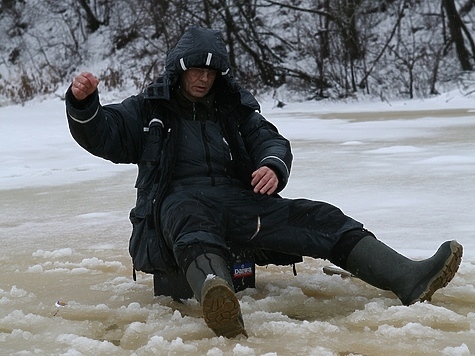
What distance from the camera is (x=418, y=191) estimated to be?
448 centimetres

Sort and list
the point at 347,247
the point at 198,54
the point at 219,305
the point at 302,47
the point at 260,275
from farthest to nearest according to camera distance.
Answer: the point at 302,47, the point at 260,275, the point at 198,54, the point at 347,247, the point at 219,305

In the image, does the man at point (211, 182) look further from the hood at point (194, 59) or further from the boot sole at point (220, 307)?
the boot sole at point (220, 307)

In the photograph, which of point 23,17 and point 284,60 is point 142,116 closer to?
point 284,60

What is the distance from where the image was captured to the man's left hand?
248 centimetres

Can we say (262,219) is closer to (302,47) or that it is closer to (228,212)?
(228,212)

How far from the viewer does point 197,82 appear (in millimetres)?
2734

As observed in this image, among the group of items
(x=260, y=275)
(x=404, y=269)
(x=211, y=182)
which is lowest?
(x=260, y=275)

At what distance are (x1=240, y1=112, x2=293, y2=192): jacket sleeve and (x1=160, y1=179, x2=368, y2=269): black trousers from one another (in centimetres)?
11

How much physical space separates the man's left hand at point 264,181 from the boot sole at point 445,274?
0.57 metres

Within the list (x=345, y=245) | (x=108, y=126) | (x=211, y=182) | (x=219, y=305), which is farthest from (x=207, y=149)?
(x=219, y=305)

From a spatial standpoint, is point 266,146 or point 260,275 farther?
point 260,275

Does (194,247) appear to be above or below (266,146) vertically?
below

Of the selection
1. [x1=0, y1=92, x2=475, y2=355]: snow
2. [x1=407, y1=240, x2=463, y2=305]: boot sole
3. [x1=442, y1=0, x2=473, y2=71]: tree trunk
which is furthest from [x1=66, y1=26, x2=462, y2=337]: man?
[x1=442, y1=0, x2=473, y2=71]: tree trunk

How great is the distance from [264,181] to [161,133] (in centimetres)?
45
